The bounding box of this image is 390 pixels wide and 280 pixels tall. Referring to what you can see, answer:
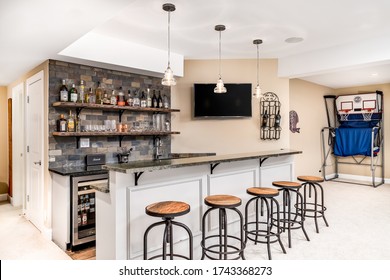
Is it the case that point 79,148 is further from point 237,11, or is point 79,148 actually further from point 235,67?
point 235,67

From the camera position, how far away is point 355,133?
692cm

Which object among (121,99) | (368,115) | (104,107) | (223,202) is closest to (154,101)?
(121,99)

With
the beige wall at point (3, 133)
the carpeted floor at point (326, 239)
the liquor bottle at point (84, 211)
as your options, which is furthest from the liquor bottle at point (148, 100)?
the beige wall at point (3, 133)

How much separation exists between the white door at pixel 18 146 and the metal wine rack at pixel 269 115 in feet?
13.1

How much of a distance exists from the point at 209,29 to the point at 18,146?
374cm

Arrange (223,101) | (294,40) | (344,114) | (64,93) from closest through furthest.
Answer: (64,93), (294,40), (223,101), (344,114)

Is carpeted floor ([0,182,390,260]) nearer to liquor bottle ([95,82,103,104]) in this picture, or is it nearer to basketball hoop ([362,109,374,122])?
liquor bottle ([95,82,103,104])

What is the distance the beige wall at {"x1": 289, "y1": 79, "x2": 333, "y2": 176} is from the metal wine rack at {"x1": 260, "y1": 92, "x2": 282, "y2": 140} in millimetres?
1327

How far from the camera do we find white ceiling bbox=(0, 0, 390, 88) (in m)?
2.27

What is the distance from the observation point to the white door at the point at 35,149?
3.72 metres

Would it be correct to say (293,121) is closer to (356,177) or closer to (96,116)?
(356,177)

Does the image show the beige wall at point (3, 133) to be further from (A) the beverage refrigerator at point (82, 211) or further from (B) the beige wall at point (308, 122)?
(B) the beige wall at point (308, 122)

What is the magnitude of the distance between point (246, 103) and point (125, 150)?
222 centimetres

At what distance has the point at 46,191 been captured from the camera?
3602mm
